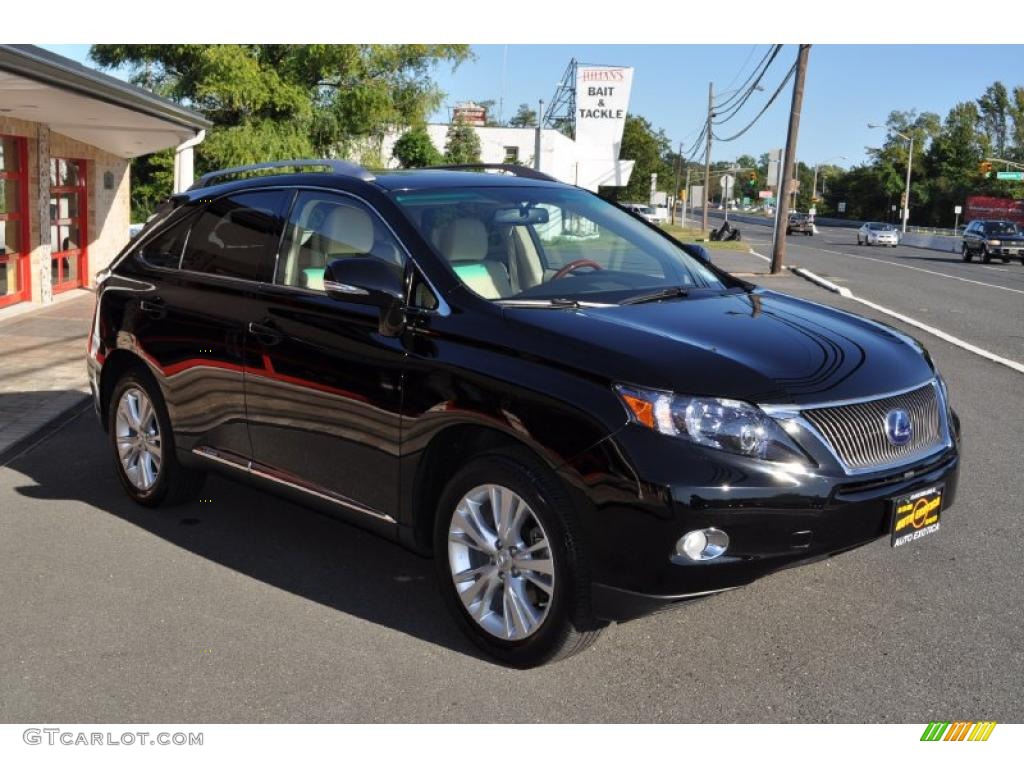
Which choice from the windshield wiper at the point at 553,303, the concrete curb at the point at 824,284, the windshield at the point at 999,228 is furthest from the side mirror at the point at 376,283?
the windshield at the point at 999,228

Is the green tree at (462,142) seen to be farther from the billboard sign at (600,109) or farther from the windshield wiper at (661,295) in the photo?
Answer: the windshield wiper at (661,295)

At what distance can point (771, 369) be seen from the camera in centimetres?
377

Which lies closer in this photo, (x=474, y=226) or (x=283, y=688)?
(x=283, y=688)

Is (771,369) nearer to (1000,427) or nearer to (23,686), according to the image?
(23,686)

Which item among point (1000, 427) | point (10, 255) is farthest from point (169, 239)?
point (10, 255)

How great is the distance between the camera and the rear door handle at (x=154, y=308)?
5598 millimetres

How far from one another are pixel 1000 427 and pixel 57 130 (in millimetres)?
13208

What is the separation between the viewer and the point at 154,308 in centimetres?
566

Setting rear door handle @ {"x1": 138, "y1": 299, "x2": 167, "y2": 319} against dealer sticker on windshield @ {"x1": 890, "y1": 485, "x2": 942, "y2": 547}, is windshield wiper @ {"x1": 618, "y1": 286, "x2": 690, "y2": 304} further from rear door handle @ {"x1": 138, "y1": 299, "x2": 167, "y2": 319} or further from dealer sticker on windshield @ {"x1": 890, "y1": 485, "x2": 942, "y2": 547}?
rear door handle @ {"x1": 138, "y1": 299, "x2": 167, "y2": 319}

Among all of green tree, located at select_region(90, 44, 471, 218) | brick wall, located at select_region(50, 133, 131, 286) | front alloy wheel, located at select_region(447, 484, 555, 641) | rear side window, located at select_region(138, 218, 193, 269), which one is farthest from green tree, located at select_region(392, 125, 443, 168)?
front alloy wheel, located at select_region(447, 484, 555, 641)

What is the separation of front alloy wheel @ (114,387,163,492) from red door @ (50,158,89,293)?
11.5m

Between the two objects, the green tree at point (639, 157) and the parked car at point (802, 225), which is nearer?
the parked car at point (802, 225)

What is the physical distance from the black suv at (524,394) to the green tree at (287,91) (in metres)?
26.0
